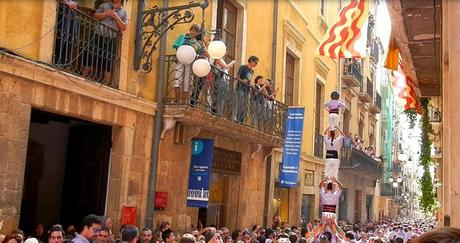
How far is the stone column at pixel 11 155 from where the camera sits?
22.4ft

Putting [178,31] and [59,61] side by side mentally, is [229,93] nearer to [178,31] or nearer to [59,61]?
[178,31]

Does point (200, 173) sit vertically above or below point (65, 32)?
below

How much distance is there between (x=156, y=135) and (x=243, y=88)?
2.78 metres

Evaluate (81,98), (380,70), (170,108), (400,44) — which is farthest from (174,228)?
(380,70)

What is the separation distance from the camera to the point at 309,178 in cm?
1802

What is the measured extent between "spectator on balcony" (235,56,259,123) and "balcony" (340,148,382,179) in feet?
35.4

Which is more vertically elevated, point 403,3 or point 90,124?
point 403,3

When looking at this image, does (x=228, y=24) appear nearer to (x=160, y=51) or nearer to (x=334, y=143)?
(x=160, y=51)

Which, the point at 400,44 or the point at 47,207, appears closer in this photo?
the point at 400,44

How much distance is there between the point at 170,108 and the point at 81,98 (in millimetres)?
2046

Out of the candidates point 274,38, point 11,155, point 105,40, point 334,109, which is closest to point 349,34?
point 334,109

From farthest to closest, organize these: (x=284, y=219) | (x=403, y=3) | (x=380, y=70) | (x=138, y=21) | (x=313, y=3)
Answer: (x=380, y=70), (x=313, y=3), (x=284, y=219), (x=138, y=21), (x=403, y=3)

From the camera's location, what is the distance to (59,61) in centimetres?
768

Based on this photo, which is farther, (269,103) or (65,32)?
(269,103)
